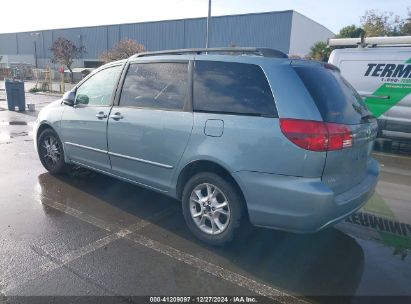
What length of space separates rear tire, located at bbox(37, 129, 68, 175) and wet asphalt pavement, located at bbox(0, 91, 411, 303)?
48 centimetres

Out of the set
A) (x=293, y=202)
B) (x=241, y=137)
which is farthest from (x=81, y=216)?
(x=293, y=202)

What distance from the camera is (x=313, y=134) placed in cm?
285

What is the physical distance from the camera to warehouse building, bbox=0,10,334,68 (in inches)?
1486

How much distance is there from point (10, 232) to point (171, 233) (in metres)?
1.67

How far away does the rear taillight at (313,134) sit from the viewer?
9.35ft

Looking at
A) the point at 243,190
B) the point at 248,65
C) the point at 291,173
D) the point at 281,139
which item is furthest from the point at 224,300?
the point at 248,65

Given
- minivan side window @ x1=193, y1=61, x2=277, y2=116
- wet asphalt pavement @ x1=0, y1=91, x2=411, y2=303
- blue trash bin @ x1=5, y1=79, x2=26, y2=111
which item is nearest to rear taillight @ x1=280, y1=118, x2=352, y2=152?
minivan side window @ x1=193, y1=61, x2=277, y2=116

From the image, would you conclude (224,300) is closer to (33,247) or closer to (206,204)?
(206,204)

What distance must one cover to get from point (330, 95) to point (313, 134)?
526 millimetres

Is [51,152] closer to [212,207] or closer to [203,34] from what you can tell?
[212,207]

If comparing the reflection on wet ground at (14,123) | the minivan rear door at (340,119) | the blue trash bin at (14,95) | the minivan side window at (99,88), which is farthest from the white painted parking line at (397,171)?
the blue trash bin at (14,95)

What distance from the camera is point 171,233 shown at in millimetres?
3762

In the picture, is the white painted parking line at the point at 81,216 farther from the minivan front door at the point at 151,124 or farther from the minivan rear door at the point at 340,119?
the minivan rear door at the point at 340,119

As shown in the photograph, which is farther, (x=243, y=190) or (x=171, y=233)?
(x=171, y=233)
